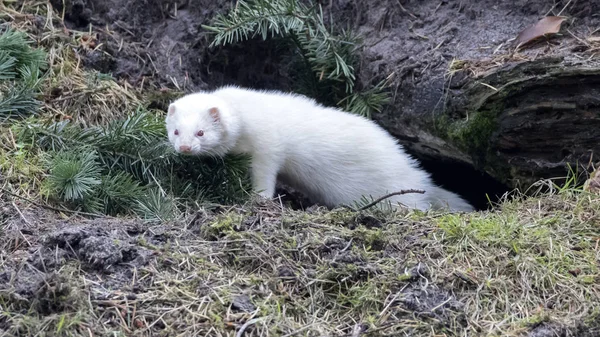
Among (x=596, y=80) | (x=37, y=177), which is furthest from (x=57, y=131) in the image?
(x=596, y=80)

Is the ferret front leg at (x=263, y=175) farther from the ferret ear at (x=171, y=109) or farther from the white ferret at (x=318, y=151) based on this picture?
the ferret ear at (x=171, y=109)

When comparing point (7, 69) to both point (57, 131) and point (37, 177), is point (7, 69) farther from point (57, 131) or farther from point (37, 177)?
point (37, 177)

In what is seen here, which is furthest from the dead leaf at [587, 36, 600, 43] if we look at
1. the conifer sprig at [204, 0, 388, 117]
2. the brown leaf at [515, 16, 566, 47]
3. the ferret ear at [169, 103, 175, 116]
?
the ferret ear at [169, 103, 175, 116]

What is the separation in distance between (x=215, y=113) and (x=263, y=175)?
671mm

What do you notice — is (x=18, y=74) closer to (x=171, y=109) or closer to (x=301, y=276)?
(x=171, y=109)

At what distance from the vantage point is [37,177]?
554cm

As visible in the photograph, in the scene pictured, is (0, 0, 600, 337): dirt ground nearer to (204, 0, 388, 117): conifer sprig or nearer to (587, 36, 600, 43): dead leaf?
(587, 36, 600, 43): dead leaf

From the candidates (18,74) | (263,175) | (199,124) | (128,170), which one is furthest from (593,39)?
(18,74)

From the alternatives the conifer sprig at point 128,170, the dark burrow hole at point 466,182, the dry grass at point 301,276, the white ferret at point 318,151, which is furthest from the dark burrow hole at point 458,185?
the dry grass at point 301,276

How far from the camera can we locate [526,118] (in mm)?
6043

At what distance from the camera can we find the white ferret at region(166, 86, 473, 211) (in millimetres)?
6305

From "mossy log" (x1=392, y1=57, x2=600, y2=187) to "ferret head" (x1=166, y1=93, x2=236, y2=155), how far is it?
184 cm

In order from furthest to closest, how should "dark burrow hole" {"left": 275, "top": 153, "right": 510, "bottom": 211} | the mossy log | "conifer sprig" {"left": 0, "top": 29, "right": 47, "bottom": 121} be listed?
"dark burrow hole" {"left": 275, "top": 153, "right": 510, "bottom": 211}
"conifer sprig" {"left": 0, "top": 29, "right": 47, "bottom": 121}
the mossy log

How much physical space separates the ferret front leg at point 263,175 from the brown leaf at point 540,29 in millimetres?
2285
